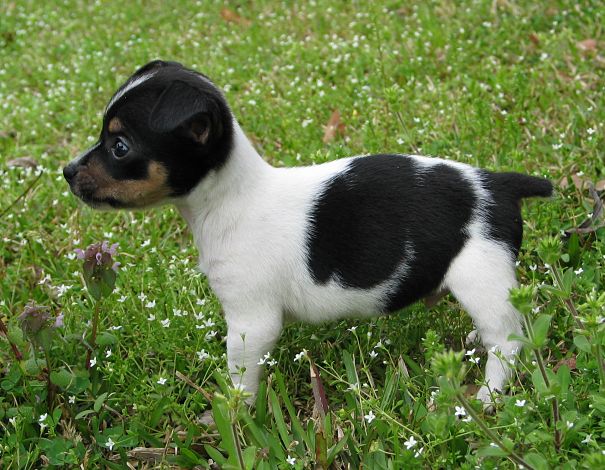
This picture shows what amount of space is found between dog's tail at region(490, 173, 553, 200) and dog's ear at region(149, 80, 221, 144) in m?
1.32

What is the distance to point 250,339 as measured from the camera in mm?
3619

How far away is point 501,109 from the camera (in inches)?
234

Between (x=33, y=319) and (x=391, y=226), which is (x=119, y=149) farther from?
(x=391, y=226)

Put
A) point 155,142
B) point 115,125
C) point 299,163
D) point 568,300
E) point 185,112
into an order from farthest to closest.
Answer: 1. point 299,163
2. point 115,125
3. point 155,142
4. point 185,112
5. point 568,300

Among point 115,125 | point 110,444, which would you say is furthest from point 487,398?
point 115,125

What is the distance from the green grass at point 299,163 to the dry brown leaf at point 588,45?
0.02m

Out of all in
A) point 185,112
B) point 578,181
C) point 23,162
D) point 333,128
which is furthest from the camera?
point 23,162

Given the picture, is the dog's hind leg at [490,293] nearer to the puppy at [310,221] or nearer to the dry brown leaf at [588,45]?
the puppy at [310,221]

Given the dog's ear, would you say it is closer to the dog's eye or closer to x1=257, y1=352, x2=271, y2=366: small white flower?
the dog's eye

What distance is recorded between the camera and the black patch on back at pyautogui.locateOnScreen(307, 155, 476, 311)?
11.6 feet

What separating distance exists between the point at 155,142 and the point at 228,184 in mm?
414

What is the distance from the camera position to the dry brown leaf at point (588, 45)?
6.48 m

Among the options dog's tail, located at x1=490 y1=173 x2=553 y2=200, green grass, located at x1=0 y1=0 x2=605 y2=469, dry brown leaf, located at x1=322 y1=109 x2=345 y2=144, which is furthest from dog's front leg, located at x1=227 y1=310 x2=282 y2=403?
dry brown leaf, located at x1=322 y1=109 x2=345 y2=144

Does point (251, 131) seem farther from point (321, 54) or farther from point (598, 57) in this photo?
point (598, 57)
